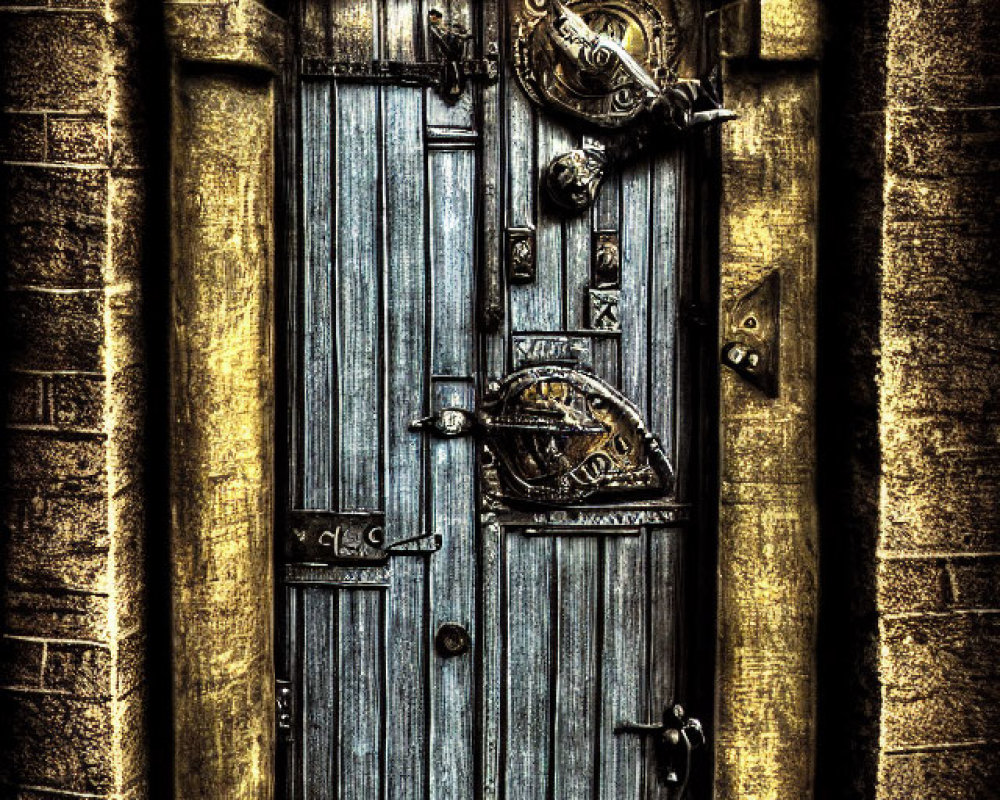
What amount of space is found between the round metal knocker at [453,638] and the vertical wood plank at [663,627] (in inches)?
19.5

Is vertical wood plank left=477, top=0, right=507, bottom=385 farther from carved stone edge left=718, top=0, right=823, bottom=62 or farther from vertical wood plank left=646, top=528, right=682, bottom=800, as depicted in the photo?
vertical wood plank left=646, top=528, right=682, bottom=800

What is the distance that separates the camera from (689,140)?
241cm

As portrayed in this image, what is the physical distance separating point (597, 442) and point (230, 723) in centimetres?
117

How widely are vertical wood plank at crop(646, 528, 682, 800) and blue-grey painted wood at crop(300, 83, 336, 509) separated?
0.88 meters

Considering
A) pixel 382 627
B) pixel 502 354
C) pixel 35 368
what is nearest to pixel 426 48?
pixel 502 354

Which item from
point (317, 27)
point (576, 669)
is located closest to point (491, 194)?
point (317, 27)

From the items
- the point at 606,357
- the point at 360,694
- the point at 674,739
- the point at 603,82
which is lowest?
the point at 674,739

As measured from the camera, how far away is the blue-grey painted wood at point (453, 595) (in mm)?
2447

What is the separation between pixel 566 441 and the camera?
95.1 inches

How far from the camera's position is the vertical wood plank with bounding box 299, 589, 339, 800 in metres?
2.47

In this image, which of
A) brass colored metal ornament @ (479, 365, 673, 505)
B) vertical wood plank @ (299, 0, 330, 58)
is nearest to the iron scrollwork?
brass colored metal ornament @ (479, 365, 673, 505)

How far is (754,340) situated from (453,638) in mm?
1094

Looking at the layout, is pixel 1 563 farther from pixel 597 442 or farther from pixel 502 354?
pixel 597 442

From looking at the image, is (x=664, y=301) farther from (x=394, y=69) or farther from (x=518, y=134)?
(x=394, y=69)
